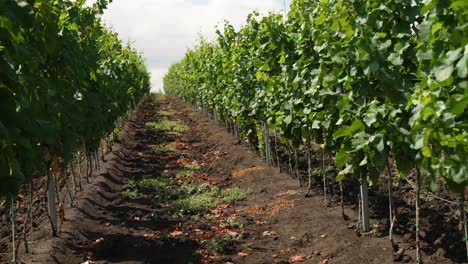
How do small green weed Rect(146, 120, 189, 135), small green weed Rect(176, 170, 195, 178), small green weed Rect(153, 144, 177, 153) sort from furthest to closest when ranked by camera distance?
small green weed Rect(146, 120, 189, 135)
small green weed Rect(153, 144, 177, 153)
small green weed Rect(176, 170, 195, 178)

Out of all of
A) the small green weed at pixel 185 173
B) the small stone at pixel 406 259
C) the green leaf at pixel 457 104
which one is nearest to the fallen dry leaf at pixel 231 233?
the small stone at pixel 406 259

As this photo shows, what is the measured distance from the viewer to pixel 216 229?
28.7ft

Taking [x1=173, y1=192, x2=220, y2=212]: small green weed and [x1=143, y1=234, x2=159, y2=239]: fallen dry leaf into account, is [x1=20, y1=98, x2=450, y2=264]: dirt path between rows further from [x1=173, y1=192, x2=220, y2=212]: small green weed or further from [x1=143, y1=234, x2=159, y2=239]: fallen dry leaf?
[x1=173, y1=192, x2=220, y2=212]: small green weed

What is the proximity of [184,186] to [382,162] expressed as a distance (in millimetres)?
7708

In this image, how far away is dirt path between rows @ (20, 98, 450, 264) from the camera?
7.25m

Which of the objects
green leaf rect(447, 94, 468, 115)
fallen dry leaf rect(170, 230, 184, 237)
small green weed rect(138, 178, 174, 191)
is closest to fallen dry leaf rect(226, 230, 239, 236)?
fallen dry leaf rect(170, 230, 184, 237)

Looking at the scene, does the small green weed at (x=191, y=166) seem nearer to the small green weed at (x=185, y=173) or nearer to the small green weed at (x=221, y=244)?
the small green weed at (x=185, y=173)

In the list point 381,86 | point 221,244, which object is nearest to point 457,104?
point 381,86

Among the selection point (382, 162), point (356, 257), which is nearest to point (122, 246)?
point (356, 257)

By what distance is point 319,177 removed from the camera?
38.4 ft

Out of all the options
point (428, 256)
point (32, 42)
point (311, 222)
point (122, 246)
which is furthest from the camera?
point (311, 222)

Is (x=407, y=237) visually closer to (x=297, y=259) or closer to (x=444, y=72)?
(x=297, y=259)

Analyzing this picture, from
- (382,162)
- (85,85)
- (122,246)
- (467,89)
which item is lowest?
(122,246)

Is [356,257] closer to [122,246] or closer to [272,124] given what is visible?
[122,246]
